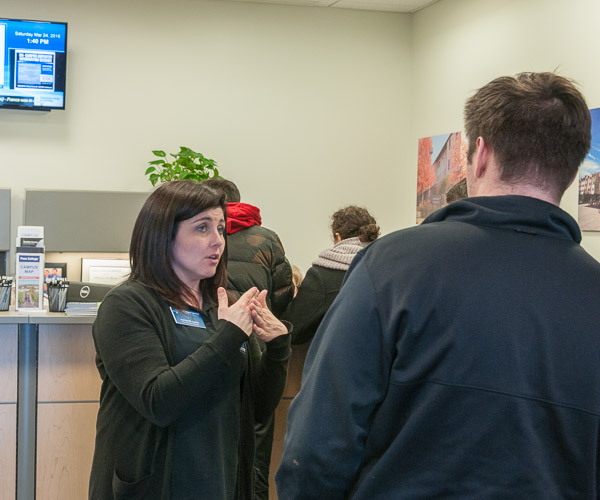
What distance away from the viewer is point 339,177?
6.00 meters

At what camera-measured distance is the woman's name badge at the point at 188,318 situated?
189cm

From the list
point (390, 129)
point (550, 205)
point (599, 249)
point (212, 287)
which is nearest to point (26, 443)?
point (212, 287)

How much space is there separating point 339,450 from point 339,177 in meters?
4.97

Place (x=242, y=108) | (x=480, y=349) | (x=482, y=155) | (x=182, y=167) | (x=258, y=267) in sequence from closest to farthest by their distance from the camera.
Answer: (x=480, y=349), (x=482, y=155), (x=258, y=267), (x=182, y=167), (x=242, y=108)

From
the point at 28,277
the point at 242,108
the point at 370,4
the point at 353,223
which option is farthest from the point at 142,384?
the point at 370,4

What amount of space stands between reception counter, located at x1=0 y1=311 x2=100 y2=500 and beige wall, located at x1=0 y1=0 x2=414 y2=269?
2.43 m

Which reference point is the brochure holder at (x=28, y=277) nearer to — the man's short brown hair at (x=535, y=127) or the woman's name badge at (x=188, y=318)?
the woman's name badge at (x=188, y=318)

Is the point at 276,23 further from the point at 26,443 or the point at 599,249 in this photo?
the point at 26,443

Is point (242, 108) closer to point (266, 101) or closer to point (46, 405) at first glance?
point (266, 101)

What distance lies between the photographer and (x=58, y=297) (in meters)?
3.24

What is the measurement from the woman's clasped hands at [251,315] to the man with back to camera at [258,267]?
96 centimetres

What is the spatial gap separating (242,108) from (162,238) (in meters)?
4.02

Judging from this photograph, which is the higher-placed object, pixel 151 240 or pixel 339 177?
pixel 339 177

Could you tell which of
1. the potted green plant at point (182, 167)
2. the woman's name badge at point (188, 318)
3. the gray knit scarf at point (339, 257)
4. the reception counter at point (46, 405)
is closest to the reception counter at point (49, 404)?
the reception counter at point (46, 405)
